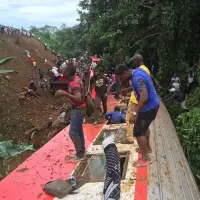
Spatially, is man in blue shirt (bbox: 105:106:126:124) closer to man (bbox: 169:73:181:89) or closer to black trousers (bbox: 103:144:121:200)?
man (bbox: 169:73:181:89)

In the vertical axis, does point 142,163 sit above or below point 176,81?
below

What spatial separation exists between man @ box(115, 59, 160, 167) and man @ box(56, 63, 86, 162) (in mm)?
815

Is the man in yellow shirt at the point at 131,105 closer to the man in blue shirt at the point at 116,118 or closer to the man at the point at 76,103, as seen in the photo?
the man at the point at 76,103

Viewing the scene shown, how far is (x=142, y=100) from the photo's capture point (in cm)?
462

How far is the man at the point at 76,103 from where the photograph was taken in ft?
17.3

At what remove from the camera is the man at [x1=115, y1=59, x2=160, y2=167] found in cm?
463

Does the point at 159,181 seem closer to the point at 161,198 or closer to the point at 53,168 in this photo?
the point at 161,198

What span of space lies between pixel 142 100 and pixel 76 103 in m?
1.26

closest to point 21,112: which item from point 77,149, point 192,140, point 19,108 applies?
point 19,108

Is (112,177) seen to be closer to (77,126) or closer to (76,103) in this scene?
(76,103)

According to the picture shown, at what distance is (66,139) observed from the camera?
7.68 meters

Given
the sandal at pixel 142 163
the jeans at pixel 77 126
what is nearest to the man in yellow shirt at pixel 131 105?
the sandal at pixel 142 163

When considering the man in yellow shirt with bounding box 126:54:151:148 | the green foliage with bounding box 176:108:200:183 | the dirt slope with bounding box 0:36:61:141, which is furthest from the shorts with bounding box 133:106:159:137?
the dirt slope with bounding box 0:36:61:141

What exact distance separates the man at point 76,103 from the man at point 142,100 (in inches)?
32.1
